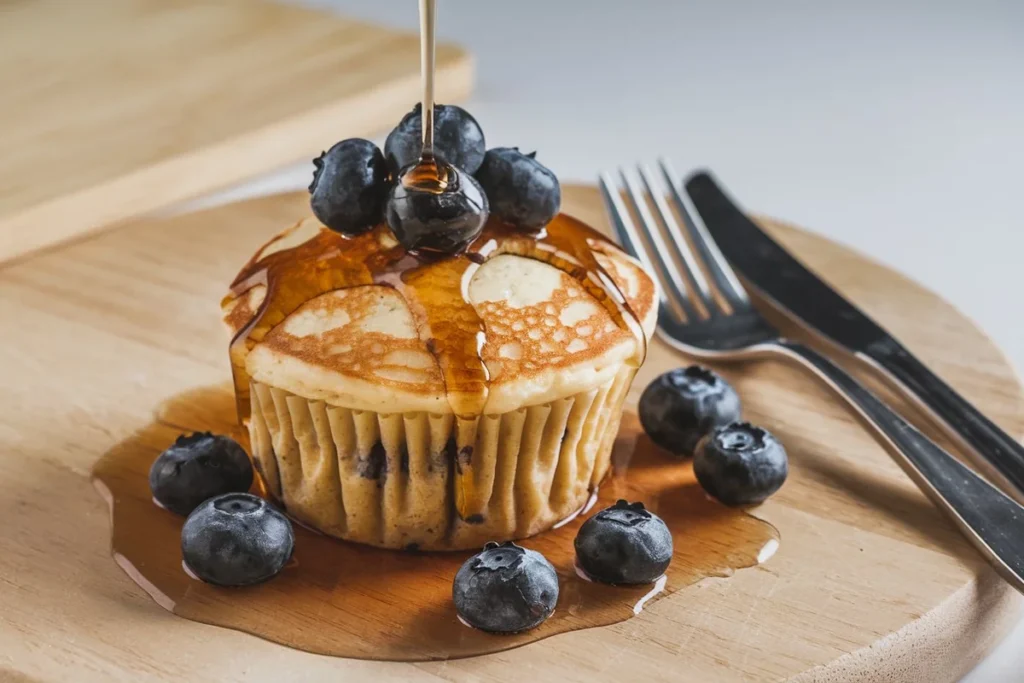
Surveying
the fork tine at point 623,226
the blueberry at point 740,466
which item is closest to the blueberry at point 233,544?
the blueberry at point 740,466

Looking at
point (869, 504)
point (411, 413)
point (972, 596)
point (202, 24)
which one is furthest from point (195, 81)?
point (972, 596)

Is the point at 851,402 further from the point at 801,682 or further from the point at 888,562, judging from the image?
the point at 801,682

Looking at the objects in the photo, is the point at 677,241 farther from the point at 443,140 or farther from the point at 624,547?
the point at 624,547

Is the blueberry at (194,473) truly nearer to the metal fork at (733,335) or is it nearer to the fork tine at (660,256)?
the metal fork at (733,335)

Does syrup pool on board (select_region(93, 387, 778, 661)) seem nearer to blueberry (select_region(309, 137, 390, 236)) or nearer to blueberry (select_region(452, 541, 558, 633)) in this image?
blueberry (select_region(452, 541, 558, 633))

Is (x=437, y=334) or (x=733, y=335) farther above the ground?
(x=437, y=334)

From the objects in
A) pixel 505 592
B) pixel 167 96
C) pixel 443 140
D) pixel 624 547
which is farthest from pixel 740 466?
pixel 167 96
